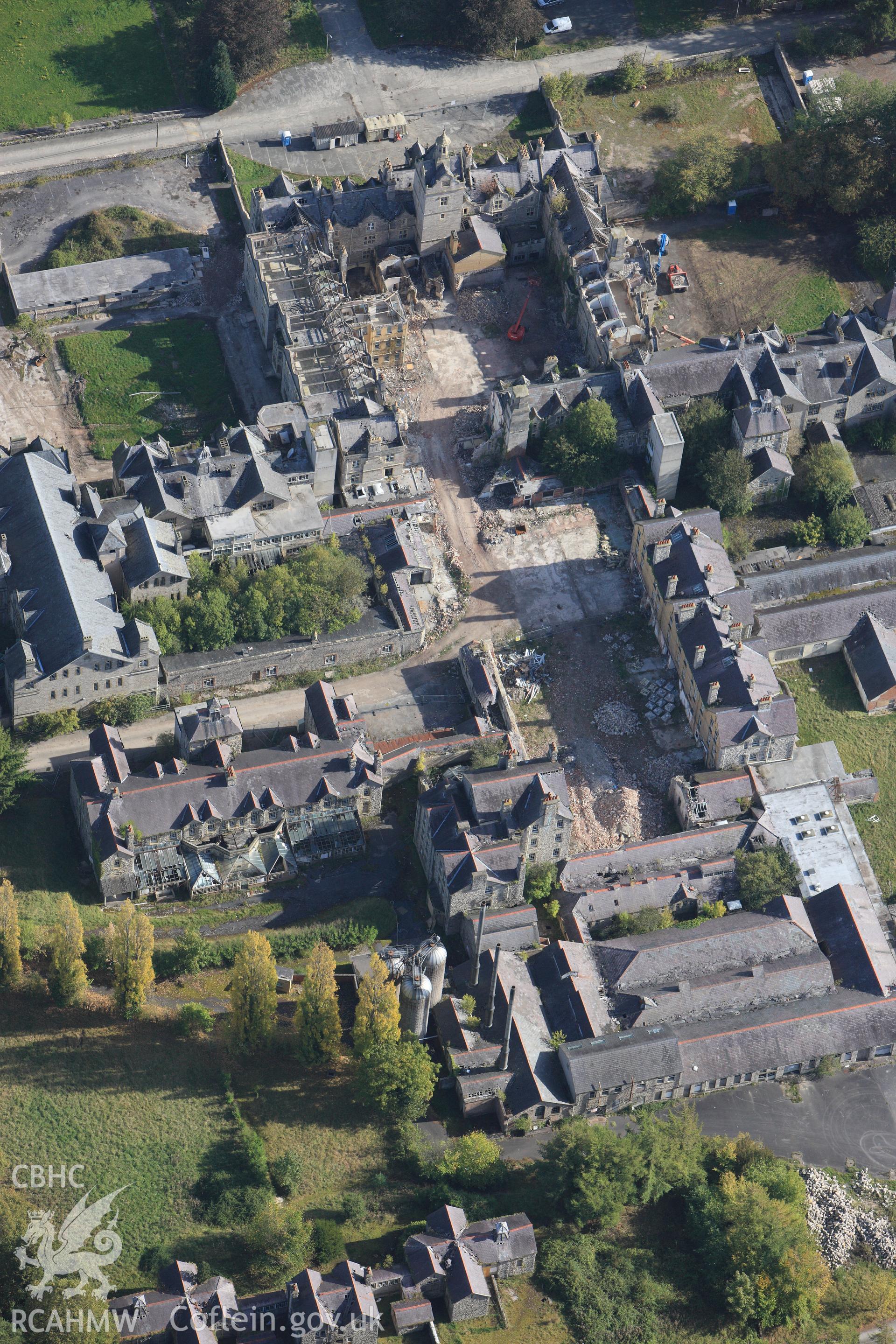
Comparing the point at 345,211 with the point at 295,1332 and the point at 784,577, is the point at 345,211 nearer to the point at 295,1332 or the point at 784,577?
the point at 784,577

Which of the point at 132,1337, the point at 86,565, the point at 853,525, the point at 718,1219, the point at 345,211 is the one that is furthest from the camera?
the point at 345,211

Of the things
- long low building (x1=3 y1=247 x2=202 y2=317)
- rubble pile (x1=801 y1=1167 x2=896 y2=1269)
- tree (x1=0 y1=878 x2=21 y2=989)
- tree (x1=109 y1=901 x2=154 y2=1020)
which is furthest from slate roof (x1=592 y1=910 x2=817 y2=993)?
long low building (x1=3 y1=247 x2=202 y2=317)

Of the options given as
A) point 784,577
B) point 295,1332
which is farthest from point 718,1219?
point 784,577

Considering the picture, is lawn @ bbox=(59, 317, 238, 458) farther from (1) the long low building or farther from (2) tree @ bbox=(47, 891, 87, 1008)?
(2) tree @ bbox=(47, 891, 87, 1008)

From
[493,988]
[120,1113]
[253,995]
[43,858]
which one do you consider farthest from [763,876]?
[43,858]

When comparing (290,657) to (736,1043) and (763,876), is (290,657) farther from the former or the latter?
(736,1043)

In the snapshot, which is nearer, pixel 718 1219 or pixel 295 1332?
pixel 295 1332
